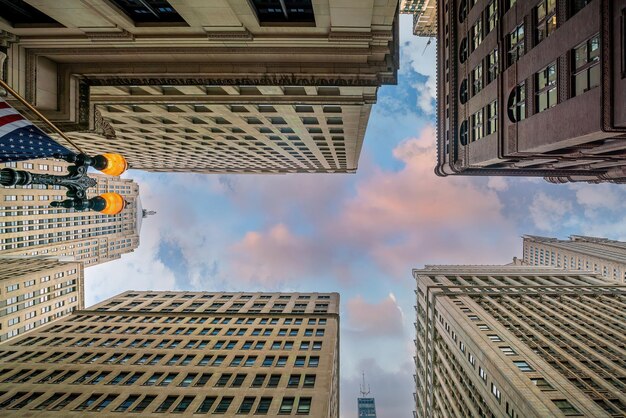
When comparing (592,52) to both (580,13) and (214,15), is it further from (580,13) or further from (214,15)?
(214,15)

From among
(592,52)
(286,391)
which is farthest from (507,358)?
(592,52)

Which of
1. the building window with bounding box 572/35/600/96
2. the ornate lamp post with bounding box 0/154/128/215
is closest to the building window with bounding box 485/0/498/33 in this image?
the building window with bounding box 572/35/600/96

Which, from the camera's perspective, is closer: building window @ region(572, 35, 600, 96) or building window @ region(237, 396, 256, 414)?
building window @ region(572, 35, 600, 96)

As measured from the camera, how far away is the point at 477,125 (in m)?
39.8

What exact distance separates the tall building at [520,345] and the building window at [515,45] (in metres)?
30.3

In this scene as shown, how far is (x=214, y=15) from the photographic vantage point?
17438 mm

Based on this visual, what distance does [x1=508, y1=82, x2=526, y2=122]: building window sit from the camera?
2825 centimetres

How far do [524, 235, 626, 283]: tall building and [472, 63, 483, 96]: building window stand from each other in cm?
12533

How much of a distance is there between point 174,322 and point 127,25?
51038mm

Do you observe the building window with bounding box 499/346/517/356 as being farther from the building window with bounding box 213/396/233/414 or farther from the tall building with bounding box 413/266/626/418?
the building window with bounding box 213/396/233/414

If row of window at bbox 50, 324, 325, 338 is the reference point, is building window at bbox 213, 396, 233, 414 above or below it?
below

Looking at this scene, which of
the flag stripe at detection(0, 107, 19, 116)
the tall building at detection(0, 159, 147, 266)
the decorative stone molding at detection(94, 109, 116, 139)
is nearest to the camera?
the flag stripe at detection(0, 107, 19, 116)

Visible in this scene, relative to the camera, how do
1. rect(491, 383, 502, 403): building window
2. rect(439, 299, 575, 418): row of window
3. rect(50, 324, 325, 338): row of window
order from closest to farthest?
rect(439, 299, 575, 418): row of window, rect(491, 383, 502, 403): building window, rect(50, 324, 325, 338): row of window

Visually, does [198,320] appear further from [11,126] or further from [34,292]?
[11,126]
